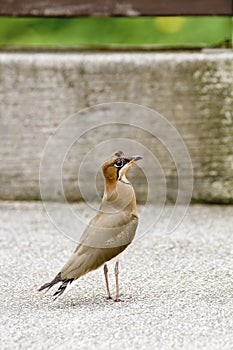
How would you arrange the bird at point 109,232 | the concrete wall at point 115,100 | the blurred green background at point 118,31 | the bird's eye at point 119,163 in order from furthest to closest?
1. the blurred green background at point 118,31
2. the concrete wall at point 115,100
3. the bird's eye at point 119,163
4. the bird at point 109,232

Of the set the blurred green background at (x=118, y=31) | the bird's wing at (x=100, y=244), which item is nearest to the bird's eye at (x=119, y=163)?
the bird's wing at (x=100, y=244)

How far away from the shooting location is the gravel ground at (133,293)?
2.92m

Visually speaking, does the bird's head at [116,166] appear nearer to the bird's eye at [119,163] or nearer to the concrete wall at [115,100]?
the bird's eye at [119,163]

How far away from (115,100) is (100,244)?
5.53 feet

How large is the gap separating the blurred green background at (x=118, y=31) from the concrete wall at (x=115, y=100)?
7.40 ft

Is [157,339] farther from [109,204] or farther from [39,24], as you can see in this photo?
[39,24]

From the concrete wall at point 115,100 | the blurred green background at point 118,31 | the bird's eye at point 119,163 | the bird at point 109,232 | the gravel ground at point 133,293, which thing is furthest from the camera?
the blurred green background at point 118,31

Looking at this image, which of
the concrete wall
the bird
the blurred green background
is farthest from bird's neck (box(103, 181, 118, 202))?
the blurred green background

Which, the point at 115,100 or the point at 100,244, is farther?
the point at 115,100

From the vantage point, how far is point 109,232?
334 cm

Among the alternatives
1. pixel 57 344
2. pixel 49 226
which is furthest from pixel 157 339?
pixel 49 226

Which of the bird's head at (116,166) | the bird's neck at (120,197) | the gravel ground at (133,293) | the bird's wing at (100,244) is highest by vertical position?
the bird's head at (116,166)

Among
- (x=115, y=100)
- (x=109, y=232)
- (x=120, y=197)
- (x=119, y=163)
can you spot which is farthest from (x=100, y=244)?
(x=115, y=100)

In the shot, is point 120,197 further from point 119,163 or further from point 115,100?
point 115,100
